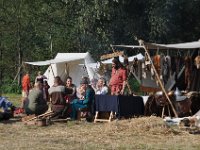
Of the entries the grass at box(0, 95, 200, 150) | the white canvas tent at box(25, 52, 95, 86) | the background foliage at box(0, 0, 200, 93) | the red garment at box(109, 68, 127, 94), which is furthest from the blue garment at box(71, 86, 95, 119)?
the background foliage at box(0, 0, 200, 93)

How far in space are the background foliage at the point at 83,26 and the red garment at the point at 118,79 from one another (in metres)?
13.0

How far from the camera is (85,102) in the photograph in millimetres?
13039

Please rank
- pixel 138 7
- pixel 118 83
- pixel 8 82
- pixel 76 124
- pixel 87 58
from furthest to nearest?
pixel 8 82 → pixel 138 7 → pixel 87 58 → pixel 118 83 → pixel 76 124

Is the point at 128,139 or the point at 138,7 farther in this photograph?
the point at 138,7

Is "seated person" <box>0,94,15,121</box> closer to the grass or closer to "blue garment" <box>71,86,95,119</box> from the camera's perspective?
the grass

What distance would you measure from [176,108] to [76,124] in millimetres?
2266

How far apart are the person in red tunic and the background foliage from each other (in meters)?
13.0

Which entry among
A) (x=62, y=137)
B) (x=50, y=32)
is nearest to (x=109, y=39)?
(x=50, y=32)

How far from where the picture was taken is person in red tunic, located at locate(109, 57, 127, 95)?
13156 millimetres

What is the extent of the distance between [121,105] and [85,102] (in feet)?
3.44

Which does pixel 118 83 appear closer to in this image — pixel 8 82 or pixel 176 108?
pixel 176 108

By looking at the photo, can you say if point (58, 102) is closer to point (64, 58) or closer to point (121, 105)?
point (121, 105)

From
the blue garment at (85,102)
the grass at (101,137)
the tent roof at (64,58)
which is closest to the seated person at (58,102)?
the blue garment at (85,102)

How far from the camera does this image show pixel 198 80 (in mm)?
13875
